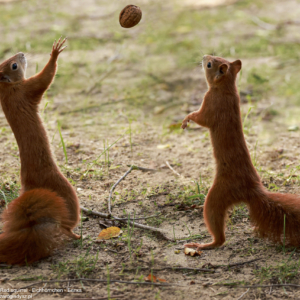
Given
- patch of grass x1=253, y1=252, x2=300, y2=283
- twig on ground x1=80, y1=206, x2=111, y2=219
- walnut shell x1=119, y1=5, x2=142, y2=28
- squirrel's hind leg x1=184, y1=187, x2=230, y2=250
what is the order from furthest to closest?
walnut shell x1=119, y1=5, x2=142, y2=28 < twig on ground x1=80, y1=206, x2=111, y2=219 < squirrel's hind leg x1=184, y1=187, x2=230, y2=250 < patch of grass x1=253, y1=252, x2=300, y2=283

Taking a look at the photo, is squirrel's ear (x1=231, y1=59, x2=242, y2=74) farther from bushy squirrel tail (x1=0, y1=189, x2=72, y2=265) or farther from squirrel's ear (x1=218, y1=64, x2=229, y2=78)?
bushy squirrel tail (x1=0, y1=189, x2=72, y2=265)

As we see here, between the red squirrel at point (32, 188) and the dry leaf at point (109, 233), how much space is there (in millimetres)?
169

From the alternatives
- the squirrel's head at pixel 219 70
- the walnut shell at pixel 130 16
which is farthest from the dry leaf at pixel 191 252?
the walnut shell at pixel 130 16

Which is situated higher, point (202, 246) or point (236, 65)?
point (236, 65)

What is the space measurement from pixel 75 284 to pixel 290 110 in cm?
373

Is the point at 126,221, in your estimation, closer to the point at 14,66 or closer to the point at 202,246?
the point at 202,246

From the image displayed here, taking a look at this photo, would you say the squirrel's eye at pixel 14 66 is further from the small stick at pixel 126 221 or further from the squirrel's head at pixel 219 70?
the squirrel's head at pixel 219 70

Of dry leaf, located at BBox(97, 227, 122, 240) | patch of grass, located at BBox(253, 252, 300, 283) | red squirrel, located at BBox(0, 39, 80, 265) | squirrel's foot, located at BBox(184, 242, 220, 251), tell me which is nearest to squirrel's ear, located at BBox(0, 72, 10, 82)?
red squirrel, located at BBox(0, 39, 80, 265)

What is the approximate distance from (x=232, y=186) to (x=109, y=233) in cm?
91

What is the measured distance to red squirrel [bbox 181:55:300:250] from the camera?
8.61 feet

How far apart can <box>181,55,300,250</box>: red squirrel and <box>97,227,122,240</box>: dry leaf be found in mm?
512

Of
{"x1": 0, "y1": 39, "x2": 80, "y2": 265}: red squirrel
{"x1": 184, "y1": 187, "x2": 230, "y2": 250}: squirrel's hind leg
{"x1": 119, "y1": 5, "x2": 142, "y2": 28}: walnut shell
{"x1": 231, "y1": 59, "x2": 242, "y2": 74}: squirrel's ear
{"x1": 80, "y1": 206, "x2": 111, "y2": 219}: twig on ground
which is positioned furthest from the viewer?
{"x1": 119, "y1": 5, "x2": 142, "y2": 28}: walnut shell

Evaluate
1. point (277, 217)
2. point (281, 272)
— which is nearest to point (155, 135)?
point (277, 217)

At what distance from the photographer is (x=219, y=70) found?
2.95 m
